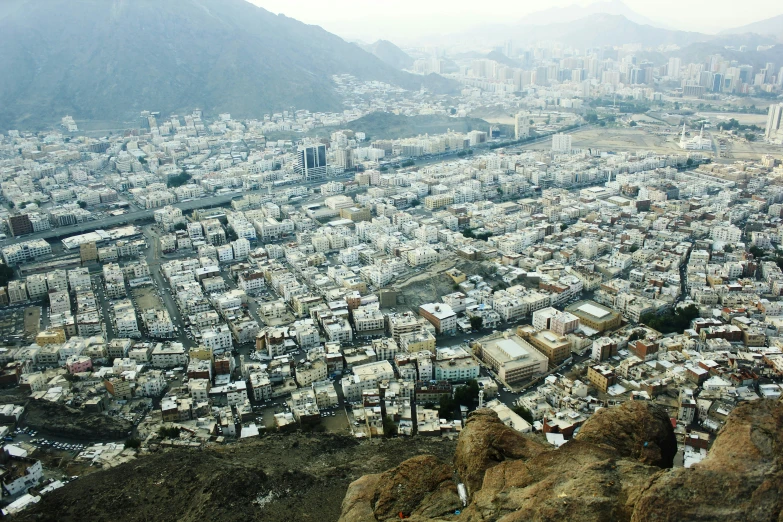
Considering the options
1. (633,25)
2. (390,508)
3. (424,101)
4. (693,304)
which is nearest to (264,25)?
(424,101)

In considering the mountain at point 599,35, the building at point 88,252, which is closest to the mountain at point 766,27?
the mountain at point 599,35

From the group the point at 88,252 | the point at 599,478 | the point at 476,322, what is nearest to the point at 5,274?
the point at 88,252

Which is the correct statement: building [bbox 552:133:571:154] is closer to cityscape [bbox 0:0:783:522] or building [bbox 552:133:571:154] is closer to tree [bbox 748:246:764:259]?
cityscape [bbox 0:0:783:522]

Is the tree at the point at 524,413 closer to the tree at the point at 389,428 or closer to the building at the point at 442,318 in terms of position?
the tree at the point at 389,428

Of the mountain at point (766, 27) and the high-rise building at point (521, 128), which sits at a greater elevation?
the mountain at point (766, 27)

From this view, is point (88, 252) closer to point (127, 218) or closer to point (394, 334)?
point (127, 218)

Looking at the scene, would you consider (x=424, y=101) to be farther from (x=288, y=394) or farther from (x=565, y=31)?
(x=565, y=31)

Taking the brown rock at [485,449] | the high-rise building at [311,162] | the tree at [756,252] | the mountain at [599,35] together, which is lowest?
the tree at [756,252]
